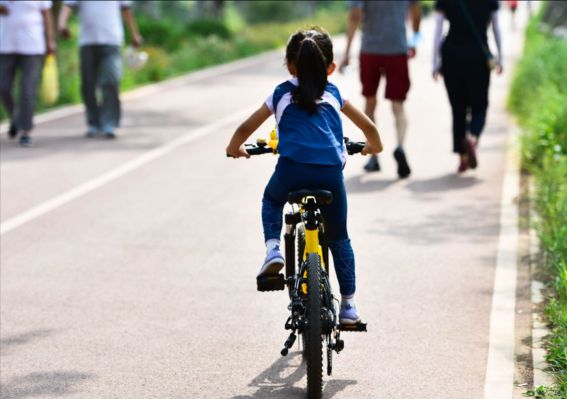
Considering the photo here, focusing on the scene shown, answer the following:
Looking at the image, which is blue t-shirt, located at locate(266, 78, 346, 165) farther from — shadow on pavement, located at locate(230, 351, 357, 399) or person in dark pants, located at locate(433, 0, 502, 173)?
person in dark pants, located at locate(433, 0, 502, 173)

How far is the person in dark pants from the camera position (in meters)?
11.7

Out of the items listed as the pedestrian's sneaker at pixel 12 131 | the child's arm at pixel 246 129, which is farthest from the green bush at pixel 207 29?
the child's arm at pixel 246 129

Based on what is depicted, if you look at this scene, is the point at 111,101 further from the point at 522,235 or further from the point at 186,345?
the point at 186,345

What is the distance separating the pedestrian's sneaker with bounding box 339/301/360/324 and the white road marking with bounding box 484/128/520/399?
0.67 metres

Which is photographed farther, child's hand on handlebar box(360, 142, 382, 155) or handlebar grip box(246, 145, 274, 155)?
child's hand on handlebar box(360, 142, 382, 155)

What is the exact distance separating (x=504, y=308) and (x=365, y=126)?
2003 millimetres

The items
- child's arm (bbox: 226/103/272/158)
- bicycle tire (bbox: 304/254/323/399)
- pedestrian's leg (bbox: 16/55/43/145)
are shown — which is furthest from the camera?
pedestrian's leg (bbox: 16/55/43/145)

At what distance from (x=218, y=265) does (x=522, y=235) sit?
2377 millimetres


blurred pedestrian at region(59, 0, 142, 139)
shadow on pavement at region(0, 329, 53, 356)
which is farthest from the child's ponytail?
blurred pedestrian at region(59, 0, 142, 139)

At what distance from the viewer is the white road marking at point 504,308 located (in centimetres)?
594

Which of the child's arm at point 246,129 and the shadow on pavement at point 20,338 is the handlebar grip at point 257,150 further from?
the shadow on pavement at point 20,338

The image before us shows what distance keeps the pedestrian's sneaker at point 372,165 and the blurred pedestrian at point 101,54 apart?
12.6 feet

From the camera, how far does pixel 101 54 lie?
Result: 588 inches

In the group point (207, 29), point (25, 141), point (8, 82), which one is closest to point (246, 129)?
point (25, 141)
